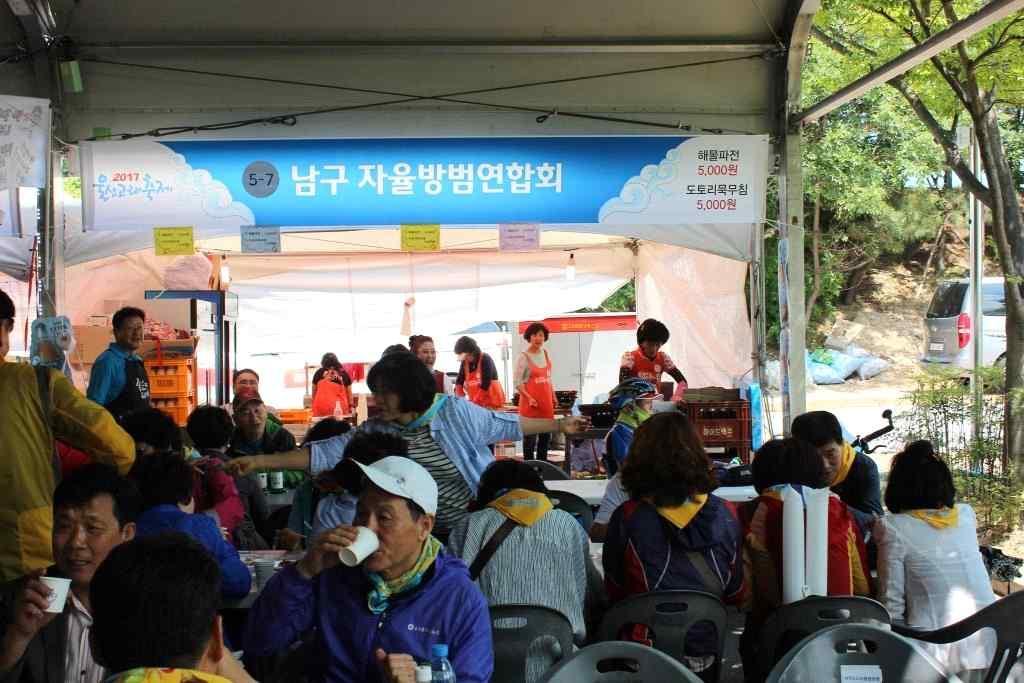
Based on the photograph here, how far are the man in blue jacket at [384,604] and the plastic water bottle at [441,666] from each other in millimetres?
95

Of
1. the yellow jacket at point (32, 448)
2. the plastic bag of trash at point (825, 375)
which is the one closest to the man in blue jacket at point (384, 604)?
the yellow jacket at point (32, 448)

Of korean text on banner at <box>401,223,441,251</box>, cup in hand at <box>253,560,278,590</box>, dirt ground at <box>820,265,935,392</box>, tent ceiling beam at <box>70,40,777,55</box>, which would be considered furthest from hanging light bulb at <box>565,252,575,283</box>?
dirt ground at <box>820,265,935,392</box>

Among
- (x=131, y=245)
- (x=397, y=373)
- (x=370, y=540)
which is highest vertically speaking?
(x=131, y=245)

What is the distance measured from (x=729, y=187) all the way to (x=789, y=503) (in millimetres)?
4101

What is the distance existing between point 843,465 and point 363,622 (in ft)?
9.34

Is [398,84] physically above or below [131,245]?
above

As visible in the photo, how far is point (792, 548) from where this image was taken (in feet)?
12.2

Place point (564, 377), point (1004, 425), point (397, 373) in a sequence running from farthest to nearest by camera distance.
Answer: point (564, 377) → point (1004, 425) → point (397, 373)

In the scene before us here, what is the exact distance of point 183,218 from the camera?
294 inches

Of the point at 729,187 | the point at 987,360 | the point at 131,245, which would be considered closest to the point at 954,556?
the point at 729,187

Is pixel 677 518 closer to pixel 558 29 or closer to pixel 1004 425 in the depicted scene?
pixel 558 29

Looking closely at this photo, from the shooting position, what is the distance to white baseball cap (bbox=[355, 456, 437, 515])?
2.66m

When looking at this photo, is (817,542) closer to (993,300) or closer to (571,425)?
(571,425)

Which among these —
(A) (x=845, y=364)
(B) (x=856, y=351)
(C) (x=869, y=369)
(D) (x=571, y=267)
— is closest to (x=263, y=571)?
(D) (x=571, y=267)
